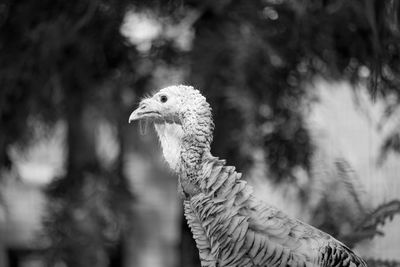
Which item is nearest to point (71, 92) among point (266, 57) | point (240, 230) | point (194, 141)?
point (266, 57)

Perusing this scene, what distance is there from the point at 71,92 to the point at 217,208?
3.01 meters

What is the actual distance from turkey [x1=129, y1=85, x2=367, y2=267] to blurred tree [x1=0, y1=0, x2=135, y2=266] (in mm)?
1882

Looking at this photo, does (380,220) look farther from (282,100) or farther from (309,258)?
(282,100)

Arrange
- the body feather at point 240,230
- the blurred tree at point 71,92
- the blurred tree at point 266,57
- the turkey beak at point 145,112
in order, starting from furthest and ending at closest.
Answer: the blurred tree at point 71,92 < the blurred tree at point 266,57 < the turkey beak at point 145,112 < the body feather at point 240,230

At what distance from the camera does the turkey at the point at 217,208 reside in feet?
7.79

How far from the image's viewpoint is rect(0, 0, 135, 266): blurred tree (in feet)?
14.9

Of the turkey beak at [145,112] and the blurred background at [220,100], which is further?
the blurred background at [220,100]

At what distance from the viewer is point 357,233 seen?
338 cm

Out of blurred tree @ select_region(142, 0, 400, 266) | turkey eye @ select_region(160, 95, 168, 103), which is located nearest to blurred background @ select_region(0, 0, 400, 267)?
blurred tree @ select_region(142, 0, 400, 266)

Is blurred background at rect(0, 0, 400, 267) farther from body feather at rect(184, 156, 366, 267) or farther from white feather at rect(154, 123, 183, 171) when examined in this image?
white feather at rect(154, 123, 183, 171)

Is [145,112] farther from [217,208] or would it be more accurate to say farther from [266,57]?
[266,57]

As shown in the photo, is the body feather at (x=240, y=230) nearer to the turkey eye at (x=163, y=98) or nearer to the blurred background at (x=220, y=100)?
the turkey eye at (x=163, y=98)

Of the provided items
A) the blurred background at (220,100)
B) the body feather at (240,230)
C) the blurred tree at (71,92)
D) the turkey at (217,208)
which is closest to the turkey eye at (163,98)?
the turkey at (217,208)

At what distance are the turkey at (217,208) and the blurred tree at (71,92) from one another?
188cm
